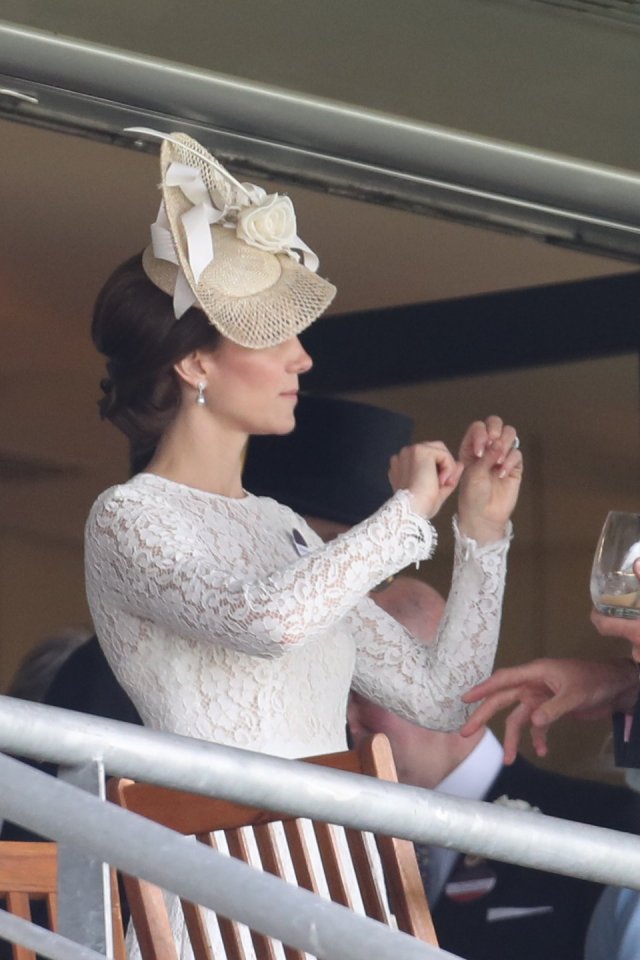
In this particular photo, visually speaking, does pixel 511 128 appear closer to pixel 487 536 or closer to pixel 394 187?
pixel 394 187

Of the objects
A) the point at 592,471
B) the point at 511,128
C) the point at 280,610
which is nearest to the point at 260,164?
the point at 511,128

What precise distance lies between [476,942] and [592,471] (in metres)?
1.40

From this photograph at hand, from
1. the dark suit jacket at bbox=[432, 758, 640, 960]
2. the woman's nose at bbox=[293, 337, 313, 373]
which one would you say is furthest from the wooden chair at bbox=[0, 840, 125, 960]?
the dark suit jacket at bbox=[432, 758, 640, 960]

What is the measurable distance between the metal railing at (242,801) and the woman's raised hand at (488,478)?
1.01m

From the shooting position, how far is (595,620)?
1.76 meters

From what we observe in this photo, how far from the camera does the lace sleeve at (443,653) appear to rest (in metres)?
1.98

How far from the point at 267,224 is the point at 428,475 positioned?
0.40 metres

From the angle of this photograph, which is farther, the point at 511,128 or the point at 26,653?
the point at 26,653

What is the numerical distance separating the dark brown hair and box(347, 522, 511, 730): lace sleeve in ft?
1.21

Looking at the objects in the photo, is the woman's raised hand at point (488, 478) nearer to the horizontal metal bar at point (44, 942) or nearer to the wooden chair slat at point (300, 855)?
the wooden chair slat at point (300, 855)

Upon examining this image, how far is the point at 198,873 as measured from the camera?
81 centimetres

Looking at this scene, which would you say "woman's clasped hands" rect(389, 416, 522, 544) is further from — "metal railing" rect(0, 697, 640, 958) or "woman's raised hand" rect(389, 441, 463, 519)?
"metal railing" rect(0, 697, 640, 958)

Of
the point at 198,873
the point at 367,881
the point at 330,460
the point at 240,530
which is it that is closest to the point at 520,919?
the point at 330,460

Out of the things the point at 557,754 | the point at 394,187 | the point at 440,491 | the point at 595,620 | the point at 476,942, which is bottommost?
the point at 476,942
